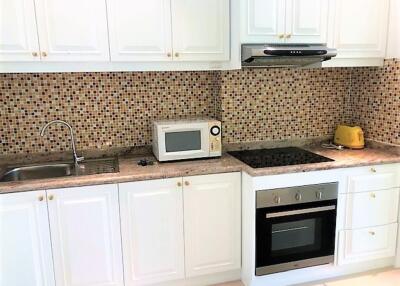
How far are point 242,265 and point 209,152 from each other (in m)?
0.80

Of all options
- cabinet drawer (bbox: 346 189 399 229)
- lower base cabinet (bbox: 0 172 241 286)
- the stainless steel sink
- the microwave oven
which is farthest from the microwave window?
cabinet drawer (bbox: 346 189 399 229)

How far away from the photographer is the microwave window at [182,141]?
2.34m

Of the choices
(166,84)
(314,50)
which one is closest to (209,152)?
(166,84)

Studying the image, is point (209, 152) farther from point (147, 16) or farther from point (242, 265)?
point (147, 16)

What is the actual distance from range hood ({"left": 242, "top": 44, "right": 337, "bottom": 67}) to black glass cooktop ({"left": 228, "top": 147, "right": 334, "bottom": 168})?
65 centimetres

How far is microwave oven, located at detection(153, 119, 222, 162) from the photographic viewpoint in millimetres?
2330

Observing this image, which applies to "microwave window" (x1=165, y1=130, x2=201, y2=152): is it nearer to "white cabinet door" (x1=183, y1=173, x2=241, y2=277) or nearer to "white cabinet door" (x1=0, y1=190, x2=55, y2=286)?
"white cabinet door" (x1=183, y1=173, x2=241, y2=277)

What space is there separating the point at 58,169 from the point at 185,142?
0.91 m

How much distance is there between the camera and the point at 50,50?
2.06 m

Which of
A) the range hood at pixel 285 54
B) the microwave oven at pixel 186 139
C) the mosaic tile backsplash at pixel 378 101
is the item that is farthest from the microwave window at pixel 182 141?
the mosaic tile backsplash at pixel 378 101

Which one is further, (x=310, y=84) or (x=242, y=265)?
(x=310, y=84)

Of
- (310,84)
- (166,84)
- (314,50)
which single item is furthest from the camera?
(310,84)

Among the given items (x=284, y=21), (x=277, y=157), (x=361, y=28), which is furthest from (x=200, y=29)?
(x=361, y=28)

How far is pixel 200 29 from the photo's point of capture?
2.27 meters
